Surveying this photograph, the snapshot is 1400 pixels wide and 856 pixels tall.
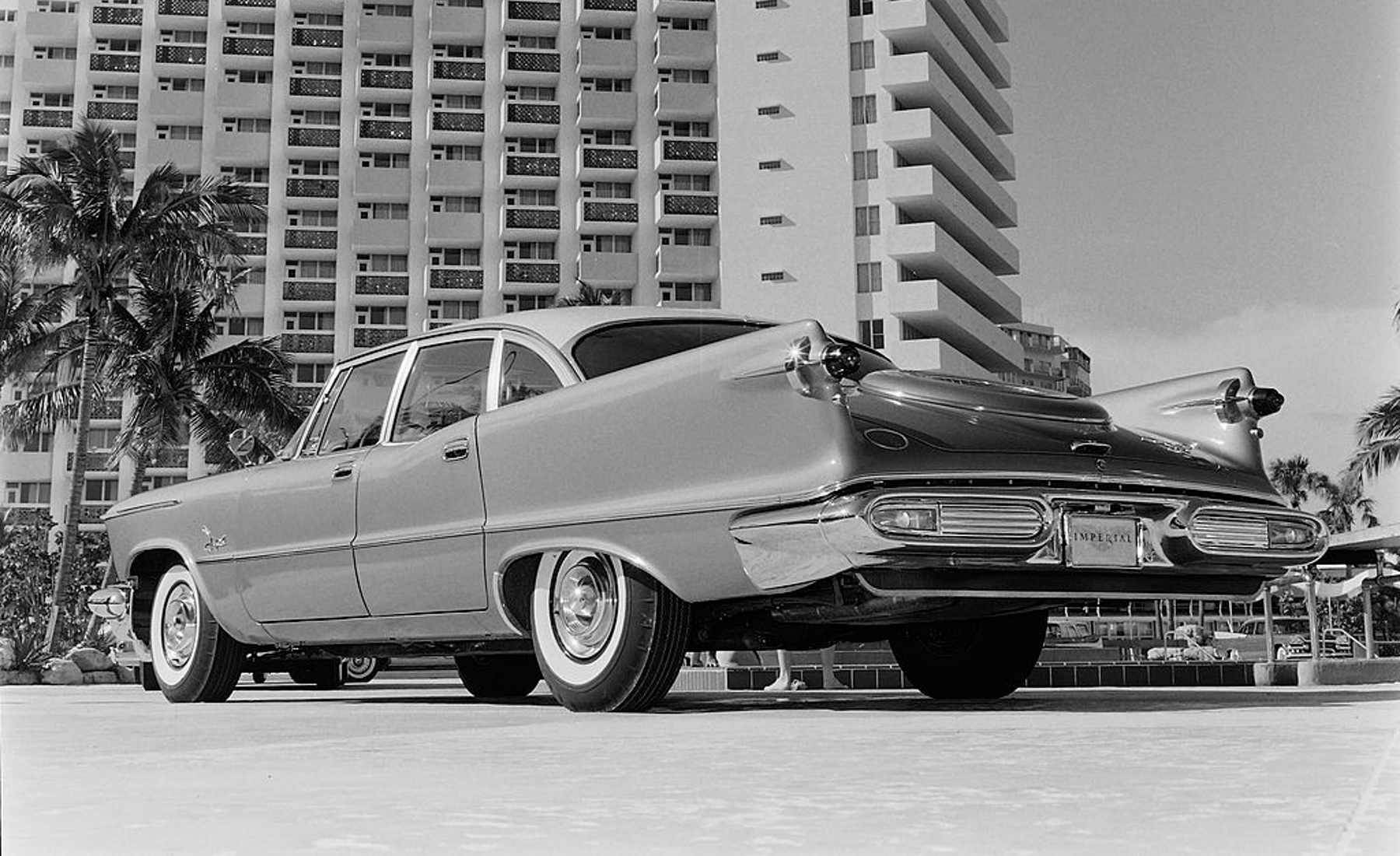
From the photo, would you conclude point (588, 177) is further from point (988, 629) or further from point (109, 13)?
point (988, 629)

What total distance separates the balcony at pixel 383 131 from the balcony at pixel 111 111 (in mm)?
11717

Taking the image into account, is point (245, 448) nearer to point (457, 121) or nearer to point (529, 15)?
point (457, 121)

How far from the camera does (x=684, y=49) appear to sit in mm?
77062

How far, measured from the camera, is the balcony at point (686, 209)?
75.0 metres

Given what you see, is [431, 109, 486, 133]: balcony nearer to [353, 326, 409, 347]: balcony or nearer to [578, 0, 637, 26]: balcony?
[578, 0, 637, 26]: balcony

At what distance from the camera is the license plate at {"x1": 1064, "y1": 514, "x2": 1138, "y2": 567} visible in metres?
4.82

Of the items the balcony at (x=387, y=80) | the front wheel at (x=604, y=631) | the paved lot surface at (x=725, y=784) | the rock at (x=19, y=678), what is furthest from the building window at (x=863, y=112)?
the paved lot surface at (x=725, y=784)

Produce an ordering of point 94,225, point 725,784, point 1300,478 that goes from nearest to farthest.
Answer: point 725,784 → point 94,225 → point 1300,478

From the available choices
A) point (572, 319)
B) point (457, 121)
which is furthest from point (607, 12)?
point (572, 319)

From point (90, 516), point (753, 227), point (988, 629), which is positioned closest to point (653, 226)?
point (753, 227)

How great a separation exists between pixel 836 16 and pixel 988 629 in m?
67.6

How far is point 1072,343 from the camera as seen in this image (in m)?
170

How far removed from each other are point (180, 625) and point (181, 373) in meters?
25.1

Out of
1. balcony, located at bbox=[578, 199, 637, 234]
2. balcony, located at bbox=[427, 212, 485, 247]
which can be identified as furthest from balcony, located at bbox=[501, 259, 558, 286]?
balcony, located at bbox=[578, 199, 637, 234]
